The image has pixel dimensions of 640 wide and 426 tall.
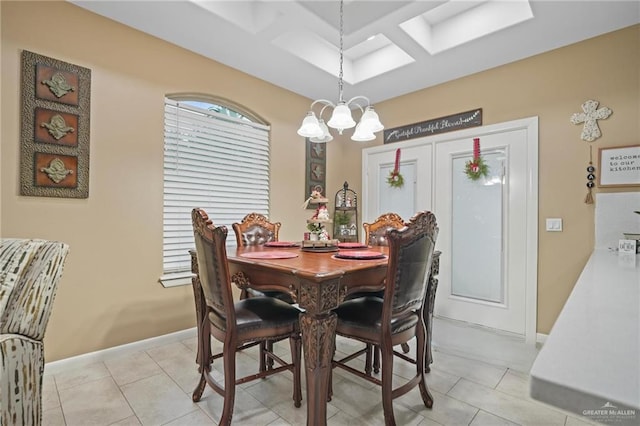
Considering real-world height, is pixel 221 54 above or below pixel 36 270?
above

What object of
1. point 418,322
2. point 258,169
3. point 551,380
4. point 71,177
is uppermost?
point 258,169

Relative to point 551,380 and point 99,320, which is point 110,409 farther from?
point 551,380

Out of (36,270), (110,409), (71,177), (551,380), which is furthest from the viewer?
(71,177)

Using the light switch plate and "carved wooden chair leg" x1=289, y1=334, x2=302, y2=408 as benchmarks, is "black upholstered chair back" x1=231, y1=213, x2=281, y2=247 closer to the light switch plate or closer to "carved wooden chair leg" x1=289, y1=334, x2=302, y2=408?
"carved wooden chair leg" x1=289, y1=334, x2=302, y2=408

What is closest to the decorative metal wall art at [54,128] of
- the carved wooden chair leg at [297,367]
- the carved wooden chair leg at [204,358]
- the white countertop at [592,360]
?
the carved wooden chair leg at [204,358]

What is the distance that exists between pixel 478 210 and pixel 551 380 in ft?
9.94

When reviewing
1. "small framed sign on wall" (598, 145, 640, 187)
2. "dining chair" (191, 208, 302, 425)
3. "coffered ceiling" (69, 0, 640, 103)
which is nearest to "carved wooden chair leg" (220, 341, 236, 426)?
"dining chair" (191, 208, 302, 425)

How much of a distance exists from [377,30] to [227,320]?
2438 mm

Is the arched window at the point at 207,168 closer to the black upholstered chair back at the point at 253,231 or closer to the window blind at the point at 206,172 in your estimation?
the window blind at the point at 206,172

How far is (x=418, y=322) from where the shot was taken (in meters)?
1.75

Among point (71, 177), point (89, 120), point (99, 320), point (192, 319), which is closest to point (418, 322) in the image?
point (192, 319)

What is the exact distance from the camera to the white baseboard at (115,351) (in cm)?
212

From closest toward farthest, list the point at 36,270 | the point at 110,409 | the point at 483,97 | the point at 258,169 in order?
the point at 36,270 < the point at 110,409 < the point at 483,97 < the point at 258,169

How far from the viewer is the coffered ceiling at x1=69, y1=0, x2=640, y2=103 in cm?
223
